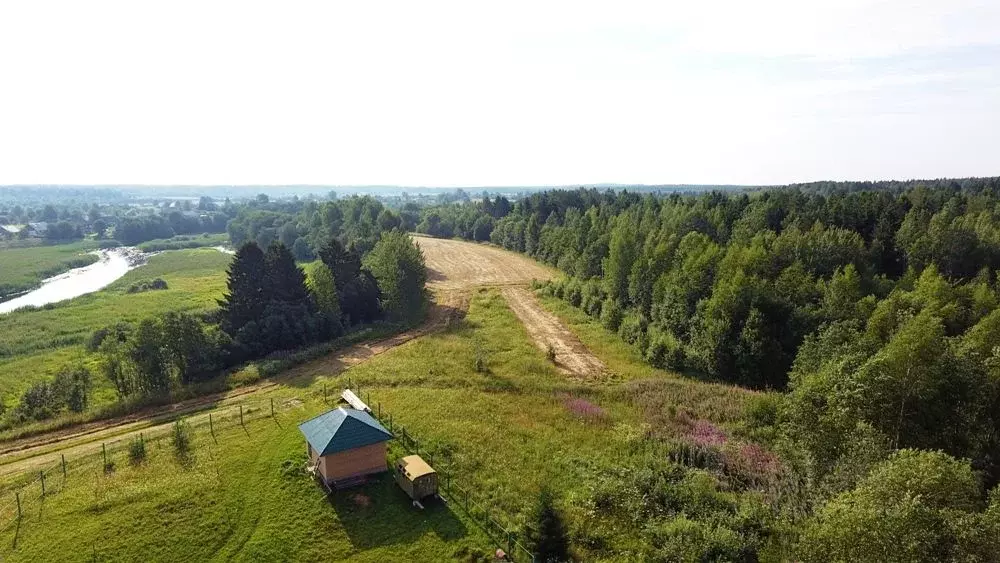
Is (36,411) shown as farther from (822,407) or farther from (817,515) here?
(822,407)

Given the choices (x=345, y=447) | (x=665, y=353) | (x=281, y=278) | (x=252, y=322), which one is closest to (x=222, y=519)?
(x=345, y=447)

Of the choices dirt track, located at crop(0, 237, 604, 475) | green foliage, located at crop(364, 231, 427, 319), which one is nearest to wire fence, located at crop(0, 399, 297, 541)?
dirt track, located at crop(0, 237, 604, 475)

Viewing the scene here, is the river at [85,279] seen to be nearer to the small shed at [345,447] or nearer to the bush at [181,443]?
the bush at [181,443]

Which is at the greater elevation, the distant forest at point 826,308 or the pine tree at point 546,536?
the distant forest at point 826,308

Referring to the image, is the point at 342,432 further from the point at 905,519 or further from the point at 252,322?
the point at 252,322

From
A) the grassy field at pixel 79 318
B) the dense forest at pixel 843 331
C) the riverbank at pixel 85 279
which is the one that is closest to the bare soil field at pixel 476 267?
the dense forest at pixel 843 331
